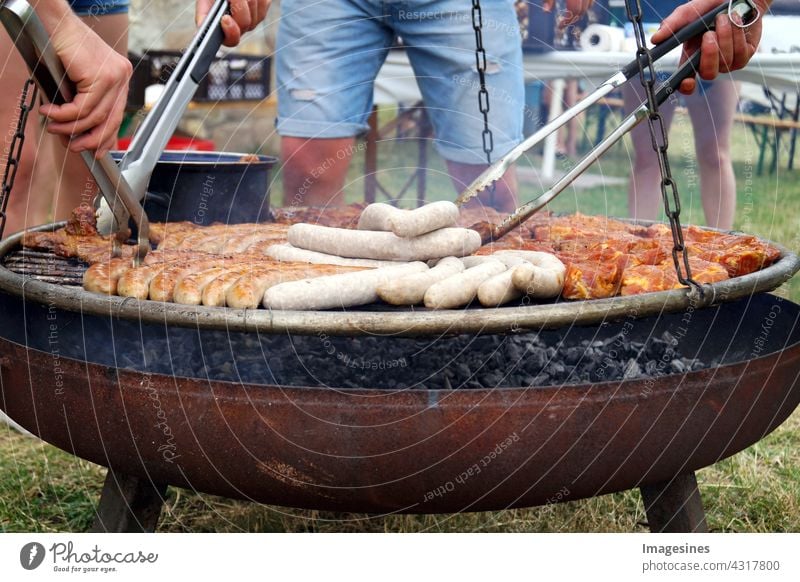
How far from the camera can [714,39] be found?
8.75 feet

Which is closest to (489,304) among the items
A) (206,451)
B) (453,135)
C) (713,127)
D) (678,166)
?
(206,451)

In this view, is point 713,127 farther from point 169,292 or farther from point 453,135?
point 169,292

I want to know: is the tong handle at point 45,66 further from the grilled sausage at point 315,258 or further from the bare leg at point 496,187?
the bare leg at point 496,187

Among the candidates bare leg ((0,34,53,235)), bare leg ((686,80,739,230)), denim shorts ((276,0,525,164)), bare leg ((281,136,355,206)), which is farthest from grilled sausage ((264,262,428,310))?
bare leg ((686,80,739,230))

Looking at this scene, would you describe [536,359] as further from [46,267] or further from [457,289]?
[46,267]

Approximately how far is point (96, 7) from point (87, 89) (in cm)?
198

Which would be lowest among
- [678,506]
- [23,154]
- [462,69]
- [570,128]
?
[570,128]

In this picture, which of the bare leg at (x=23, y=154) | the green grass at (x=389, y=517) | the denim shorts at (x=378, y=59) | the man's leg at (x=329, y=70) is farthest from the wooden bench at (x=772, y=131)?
the bare leg at (x=23, y=154)

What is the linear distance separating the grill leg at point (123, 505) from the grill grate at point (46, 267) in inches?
22.9

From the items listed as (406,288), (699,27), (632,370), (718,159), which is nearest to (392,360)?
(406,288)

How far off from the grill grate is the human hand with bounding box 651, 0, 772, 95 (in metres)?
1.92

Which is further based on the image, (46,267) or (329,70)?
(329,70)

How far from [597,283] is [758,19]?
1077mm

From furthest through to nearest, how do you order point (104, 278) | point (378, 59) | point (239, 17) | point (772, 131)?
1. point (772, 131)
2. point (378, 59)
3. point (239, 17)
4. point (104, 278)
